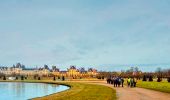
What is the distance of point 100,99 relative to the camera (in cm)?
3481

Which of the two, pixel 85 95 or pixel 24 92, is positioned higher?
pixel 85 95

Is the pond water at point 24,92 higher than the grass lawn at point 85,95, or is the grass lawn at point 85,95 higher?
the grass lawn at point 85,95

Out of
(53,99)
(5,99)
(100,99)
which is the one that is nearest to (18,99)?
(5,99)

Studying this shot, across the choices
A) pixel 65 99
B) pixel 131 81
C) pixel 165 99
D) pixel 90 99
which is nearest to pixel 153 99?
pixel 165 99

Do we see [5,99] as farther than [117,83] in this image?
No

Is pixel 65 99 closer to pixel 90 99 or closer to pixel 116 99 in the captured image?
pixel 90 99

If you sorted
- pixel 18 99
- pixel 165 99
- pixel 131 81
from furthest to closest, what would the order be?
pixel 131 81, pixel 18 99, pixel 165 99

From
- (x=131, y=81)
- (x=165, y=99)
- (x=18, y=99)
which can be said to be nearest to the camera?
(x=165, y=99)

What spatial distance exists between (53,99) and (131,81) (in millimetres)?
29846

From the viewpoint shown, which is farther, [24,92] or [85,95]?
[24,92]

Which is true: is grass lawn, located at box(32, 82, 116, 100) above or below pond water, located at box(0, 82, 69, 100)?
above

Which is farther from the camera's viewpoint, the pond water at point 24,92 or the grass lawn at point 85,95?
the pond water at point 24,92

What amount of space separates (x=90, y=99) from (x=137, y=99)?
163 inches

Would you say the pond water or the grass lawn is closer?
the grass lawn
